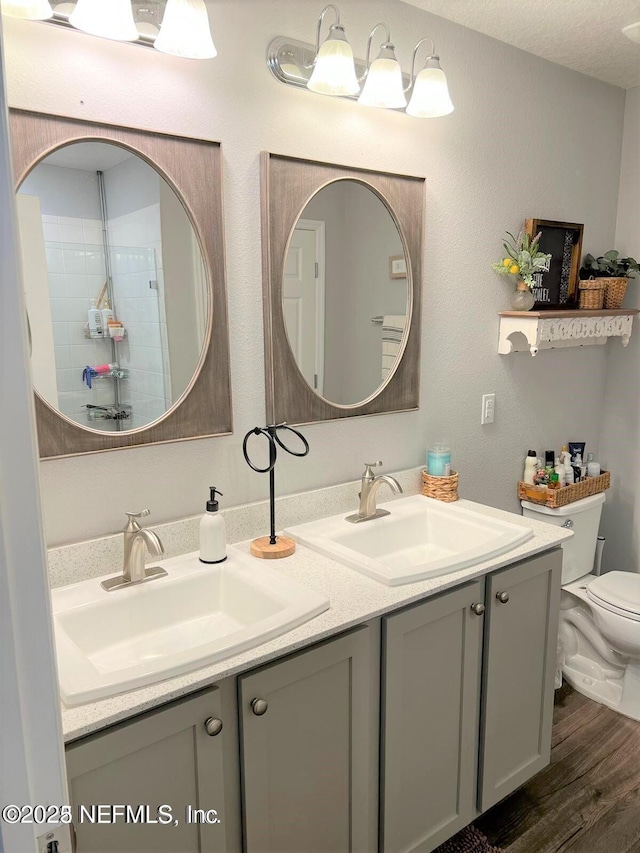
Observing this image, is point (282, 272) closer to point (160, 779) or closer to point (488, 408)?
point (488, 408)

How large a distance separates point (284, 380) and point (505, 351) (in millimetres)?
999

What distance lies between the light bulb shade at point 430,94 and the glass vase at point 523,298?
29.0 inches

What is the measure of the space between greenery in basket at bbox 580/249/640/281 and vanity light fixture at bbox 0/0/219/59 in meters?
1.80

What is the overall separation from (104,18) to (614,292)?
83.5 inches

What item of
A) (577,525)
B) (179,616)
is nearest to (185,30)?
(179,616)

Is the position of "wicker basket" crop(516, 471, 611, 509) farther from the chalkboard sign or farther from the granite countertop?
the chalkboard sign

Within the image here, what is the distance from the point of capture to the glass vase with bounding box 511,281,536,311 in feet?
7.85

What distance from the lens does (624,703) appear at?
247 centimetres

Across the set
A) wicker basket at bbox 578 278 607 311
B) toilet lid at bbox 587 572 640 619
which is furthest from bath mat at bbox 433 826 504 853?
wicker basket at bbox 578 278 607 311

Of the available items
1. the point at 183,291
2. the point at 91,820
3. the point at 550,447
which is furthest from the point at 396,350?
the point at 91,820

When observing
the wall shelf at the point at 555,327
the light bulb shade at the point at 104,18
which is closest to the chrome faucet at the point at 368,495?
the wall shelf at the point at 555,327

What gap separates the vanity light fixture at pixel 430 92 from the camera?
1.87 m

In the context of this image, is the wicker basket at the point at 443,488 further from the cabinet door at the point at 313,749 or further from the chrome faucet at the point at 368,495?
the cabinet door at the point at 313,749

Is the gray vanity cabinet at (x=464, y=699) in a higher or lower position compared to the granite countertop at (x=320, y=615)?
lower
